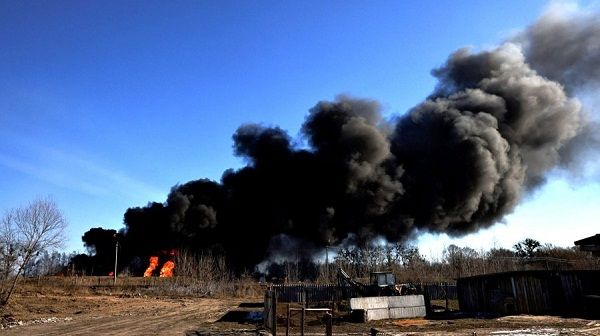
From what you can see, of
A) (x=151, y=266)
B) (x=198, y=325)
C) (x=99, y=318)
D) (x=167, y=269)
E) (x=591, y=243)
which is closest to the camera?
(x=198, y=325)

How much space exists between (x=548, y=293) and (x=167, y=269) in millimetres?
45053

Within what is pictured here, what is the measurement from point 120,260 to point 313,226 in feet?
83.8

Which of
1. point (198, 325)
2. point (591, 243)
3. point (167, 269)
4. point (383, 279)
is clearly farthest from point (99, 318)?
point (167, 269)

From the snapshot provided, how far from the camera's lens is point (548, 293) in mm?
27594

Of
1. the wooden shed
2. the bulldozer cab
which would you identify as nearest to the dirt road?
the bulldozer cab

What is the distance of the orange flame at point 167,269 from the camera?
195ft

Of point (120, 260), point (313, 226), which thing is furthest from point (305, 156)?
point (120, 260)

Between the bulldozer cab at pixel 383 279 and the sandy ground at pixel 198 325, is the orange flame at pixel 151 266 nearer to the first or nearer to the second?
the sandy ground at pixel 198 325

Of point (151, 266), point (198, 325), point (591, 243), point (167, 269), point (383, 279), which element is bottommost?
point (198, 325)

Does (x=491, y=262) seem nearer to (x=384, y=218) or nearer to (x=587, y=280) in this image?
(x=384, y=218)

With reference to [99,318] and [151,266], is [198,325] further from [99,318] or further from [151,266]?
[151,266]

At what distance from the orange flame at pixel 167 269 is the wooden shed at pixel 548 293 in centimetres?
4159

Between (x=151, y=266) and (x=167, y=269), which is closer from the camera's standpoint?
(x=167, y=269)

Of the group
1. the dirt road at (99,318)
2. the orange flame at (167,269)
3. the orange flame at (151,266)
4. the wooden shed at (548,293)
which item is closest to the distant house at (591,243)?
the wooden shed at (548,293)
